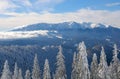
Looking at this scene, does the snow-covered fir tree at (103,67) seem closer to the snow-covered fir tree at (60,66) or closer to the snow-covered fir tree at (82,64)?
the snow-covered fir tree at (82,64)

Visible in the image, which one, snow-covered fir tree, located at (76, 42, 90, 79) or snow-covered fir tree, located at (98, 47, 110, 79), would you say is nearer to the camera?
snow-covered fir tree, located at (76, 42, 90, 79)

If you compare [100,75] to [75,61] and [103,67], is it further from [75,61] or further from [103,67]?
[75,61]

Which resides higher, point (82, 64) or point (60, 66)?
point (60, 66)

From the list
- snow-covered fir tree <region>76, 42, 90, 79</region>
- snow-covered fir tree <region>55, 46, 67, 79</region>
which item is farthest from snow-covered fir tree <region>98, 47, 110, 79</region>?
snow-covered fir tree <region>55, 46, 67, 79</region>

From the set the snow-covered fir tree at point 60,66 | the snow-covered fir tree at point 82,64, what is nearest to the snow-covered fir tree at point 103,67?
the snow-covered fir tree at point 82,64

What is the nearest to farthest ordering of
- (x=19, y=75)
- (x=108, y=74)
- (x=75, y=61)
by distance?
(x=75, y=61)
(x=108, y=74)
(x=19, y=75)

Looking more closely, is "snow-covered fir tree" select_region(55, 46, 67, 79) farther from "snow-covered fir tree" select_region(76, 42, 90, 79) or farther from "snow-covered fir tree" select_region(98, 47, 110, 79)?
"snow-covered fir tree" select_region(98, 47, 110, 79)

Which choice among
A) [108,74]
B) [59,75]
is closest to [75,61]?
[59,75]

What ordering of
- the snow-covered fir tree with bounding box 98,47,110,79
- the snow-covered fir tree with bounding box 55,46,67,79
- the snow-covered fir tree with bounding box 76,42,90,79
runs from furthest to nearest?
the snow-covered fir tree with bounding box 98,47,110,79 < the snow-covered fir tree with bounding box 55,46,67,79 < the snow-covered fir tree with bounding box 76,42,90,79

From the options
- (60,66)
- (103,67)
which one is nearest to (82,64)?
(60,66)

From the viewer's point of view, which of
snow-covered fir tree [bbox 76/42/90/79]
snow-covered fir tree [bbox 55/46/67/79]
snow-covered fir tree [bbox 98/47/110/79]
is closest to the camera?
snow-covered fir tree [bbox 76/42/90/79]

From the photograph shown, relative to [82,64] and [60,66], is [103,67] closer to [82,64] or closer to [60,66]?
[82,64]
